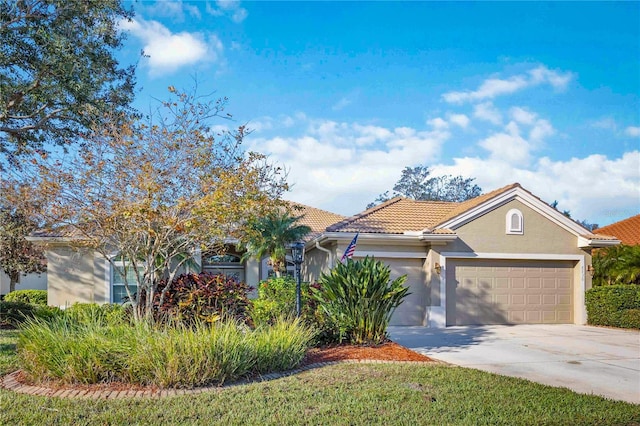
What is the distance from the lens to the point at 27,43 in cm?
1282

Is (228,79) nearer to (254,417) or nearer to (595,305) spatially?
(254,417)

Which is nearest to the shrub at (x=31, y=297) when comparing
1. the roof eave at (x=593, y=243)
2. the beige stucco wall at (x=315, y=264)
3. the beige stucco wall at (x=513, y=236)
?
the beige stucco wall at (x=315, y=264)

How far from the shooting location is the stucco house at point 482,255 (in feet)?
51.8

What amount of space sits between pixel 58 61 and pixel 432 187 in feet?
136

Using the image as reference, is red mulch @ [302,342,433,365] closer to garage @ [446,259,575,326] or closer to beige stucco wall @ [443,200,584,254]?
garage @ [446,259,575,326]

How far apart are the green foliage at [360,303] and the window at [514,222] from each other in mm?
7698

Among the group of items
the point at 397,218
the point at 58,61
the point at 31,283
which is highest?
the point at 58,61

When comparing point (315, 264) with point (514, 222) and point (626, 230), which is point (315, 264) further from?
point (626, 230)

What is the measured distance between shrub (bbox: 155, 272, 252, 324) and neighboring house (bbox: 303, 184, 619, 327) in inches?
186

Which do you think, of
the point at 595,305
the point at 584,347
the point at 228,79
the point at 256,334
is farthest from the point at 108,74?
the point at 595,305

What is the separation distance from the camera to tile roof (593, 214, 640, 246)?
82.5 ft

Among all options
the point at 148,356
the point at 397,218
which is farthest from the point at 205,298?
the point at 397,218

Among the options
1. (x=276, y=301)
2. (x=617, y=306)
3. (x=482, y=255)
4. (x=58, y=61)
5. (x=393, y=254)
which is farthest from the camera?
(x=482, y=255)

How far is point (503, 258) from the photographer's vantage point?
16578 millimetres
